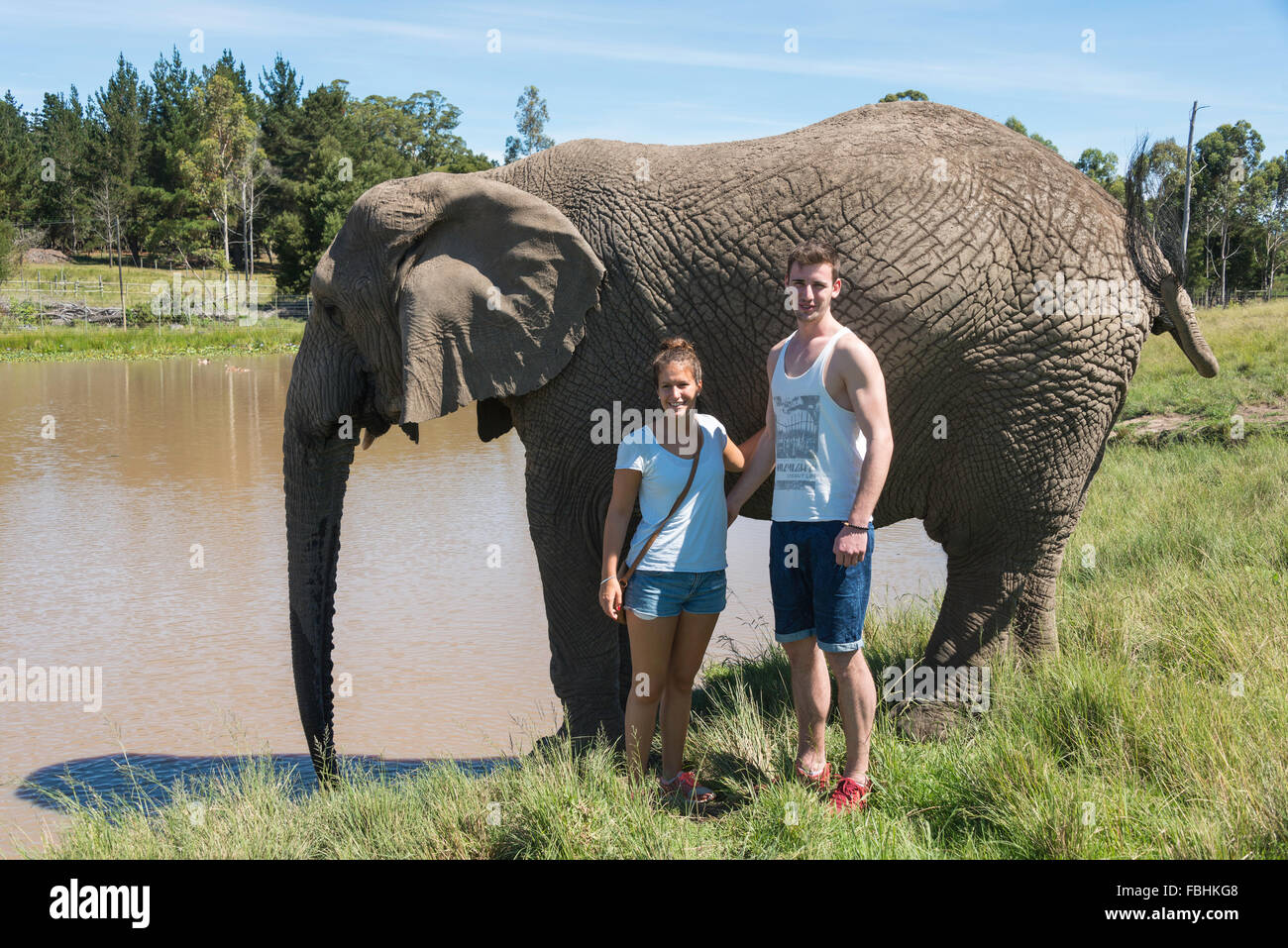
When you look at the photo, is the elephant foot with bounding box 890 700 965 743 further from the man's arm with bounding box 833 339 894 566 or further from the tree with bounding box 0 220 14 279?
the tree with bounding box 0 220 14 279

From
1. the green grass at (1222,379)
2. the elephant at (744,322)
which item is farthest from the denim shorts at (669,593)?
the green grass at (1222,379)

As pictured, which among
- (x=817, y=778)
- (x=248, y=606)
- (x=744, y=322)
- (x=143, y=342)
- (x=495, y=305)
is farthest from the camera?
(x=143, y=342)

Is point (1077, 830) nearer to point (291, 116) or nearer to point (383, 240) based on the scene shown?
point (383, 240)

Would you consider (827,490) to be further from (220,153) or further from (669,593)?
(220,153)

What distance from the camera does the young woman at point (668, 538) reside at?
4.91m

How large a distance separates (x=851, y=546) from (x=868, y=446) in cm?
40

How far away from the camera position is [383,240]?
20.2 feet

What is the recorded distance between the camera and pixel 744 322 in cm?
576

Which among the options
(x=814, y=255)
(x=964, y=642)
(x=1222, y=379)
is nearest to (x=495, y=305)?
(x=814, y=255)

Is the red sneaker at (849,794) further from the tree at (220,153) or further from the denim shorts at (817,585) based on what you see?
the tree at (220,153)

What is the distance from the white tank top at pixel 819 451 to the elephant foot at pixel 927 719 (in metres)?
1.76

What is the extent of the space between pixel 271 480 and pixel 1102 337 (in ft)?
41.4

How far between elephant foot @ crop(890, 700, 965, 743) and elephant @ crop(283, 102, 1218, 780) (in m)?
0.02

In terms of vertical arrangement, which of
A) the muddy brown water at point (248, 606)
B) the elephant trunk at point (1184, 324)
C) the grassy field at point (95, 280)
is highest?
the grassy field at point (95, 280)
